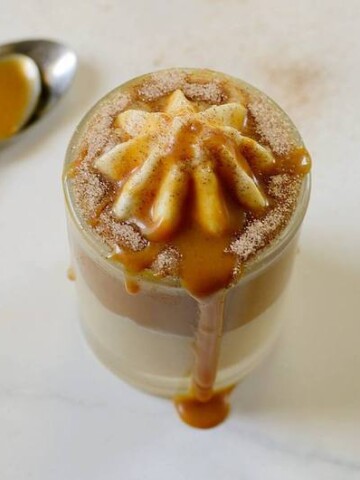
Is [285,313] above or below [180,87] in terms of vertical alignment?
below

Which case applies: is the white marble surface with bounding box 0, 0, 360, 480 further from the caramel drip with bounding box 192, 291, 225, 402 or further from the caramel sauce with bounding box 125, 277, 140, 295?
the caramel sauce with bounding box 125, 277, 140, 295

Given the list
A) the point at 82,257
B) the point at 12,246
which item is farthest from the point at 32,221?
the point at 82,257

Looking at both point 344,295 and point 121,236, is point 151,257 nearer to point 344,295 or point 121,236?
point 121,236

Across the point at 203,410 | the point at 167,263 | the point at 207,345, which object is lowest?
the point at 203,410

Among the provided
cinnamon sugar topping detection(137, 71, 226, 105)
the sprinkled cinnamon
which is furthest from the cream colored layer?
cinnamon sugar topping detection(137, 71, 226, 105)

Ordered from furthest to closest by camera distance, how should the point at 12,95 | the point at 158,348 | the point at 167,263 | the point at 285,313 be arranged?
the point at 12,95
the point at 285,313
the point at 158,348
the point at 167,263

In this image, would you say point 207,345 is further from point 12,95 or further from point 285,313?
point 12,95

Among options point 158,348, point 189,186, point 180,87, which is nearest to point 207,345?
point 158,348

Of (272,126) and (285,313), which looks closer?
(272,126)
